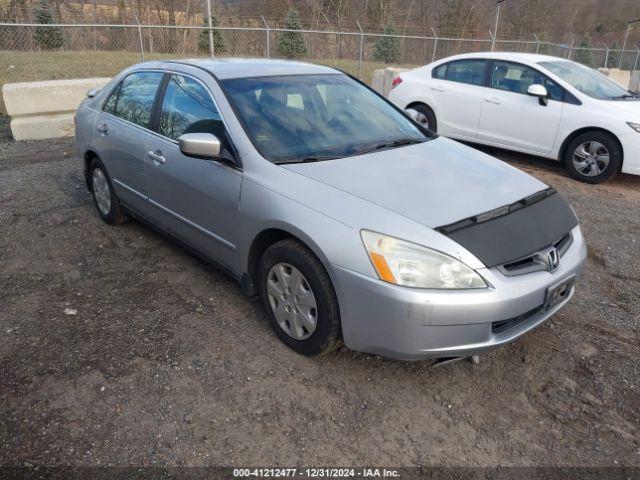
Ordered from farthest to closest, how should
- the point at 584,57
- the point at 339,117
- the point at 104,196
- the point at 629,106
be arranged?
the point at 584,57, the point at 629,106, the point at 104,196, the point at 339,117

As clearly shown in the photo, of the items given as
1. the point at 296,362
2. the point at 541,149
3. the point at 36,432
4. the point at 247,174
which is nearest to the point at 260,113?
the point at 247,174

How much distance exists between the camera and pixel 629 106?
655cm

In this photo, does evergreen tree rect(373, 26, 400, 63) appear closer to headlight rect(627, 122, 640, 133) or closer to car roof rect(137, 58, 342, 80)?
headlight rect(627, 122, 640, 133)

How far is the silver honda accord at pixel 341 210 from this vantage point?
2.48 metres

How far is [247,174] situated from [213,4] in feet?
76.1

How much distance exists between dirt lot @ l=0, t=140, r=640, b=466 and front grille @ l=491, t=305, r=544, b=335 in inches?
16.2

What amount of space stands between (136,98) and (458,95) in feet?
16.5

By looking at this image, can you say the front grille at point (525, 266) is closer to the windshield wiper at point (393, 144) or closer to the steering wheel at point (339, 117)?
the windshield wiper at point (393, 144)

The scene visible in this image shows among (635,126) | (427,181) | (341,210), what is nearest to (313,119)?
(427,181)

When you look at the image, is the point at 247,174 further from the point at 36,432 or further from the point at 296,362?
the point at 36,432

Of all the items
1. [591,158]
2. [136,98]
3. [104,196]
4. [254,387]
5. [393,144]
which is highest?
[136,98]

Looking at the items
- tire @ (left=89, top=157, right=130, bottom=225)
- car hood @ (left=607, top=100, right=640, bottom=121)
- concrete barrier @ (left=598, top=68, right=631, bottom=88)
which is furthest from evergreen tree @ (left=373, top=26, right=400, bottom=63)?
tire @ (left=89, top=157, right=130, bottom=225)

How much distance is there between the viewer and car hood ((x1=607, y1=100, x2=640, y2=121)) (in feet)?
20.8

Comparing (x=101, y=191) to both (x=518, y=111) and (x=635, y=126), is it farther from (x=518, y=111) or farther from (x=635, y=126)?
(x=635, y=126)
